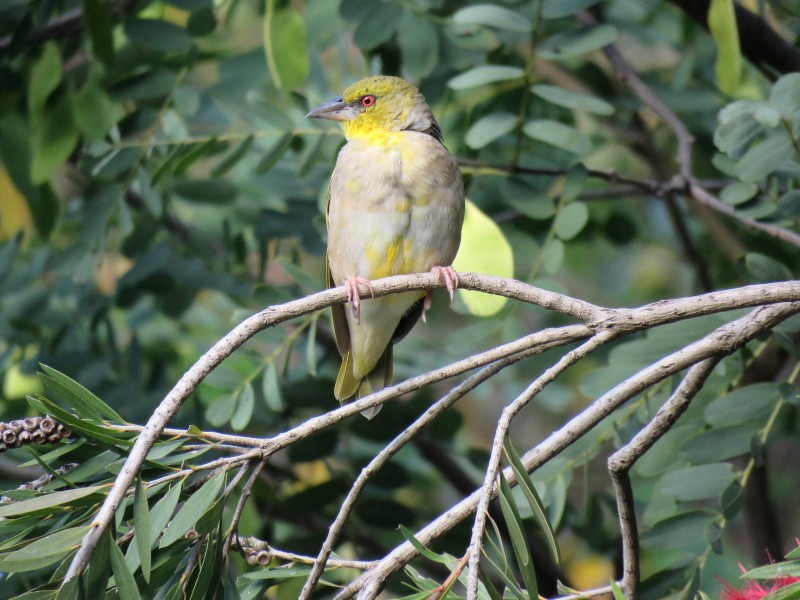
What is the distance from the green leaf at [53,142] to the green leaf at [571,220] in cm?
187

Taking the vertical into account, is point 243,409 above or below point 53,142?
below

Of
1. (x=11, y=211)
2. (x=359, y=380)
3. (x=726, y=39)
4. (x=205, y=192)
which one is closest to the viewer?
(x=726, y=39)

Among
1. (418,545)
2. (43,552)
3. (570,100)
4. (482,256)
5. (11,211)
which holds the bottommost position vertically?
(11,211)

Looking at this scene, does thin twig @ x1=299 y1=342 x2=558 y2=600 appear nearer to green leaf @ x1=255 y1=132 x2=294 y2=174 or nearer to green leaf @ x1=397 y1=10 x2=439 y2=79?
green leaf @ x1=255 y1=132 x2=294 y2=174

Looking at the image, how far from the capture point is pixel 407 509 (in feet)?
13.8

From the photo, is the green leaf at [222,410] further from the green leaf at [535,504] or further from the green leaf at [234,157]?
the green leaf at [535,504]

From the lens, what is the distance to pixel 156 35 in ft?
12.5

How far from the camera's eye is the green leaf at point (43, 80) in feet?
12.2

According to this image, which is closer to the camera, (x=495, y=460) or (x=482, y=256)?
(x=495, y=460)

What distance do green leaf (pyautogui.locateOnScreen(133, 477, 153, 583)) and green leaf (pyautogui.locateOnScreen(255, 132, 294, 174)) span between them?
2199 millimetres

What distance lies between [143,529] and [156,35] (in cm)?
263

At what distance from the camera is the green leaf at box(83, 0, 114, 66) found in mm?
3537

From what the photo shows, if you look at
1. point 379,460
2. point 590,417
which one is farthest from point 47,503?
point 590,417

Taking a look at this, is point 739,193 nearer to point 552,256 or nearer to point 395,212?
point 552,256
